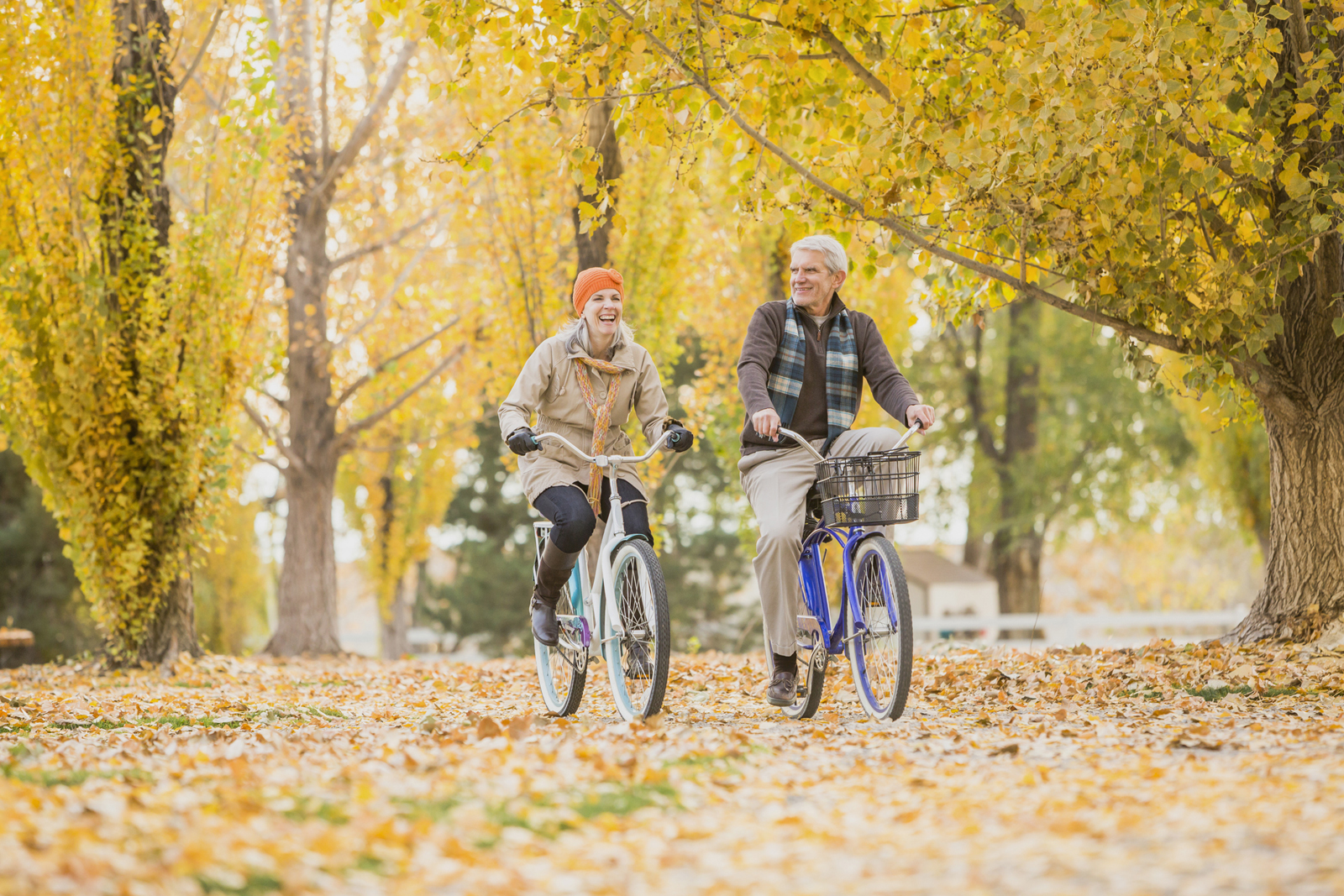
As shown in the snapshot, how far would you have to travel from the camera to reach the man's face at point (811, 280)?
5414mm

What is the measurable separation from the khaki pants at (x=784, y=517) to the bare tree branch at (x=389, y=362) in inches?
379

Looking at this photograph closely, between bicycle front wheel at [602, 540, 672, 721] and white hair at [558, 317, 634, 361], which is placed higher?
white hair at [558, 317, 634, 361]

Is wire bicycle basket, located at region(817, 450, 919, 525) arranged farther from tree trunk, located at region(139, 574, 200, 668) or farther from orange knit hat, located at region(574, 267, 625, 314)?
tree trunk, located at region(139, 574, 200, 668)

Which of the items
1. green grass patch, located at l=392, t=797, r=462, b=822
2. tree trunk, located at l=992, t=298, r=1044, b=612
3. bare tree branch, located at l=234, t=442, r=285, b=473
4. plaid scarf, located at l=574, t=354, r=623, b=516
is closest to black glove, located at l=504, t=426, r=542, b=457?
plaid scarf, located at l=574, t=354, r=623, b=516

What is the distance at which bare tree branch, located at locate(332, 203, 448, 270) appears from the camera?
14047 millimetres

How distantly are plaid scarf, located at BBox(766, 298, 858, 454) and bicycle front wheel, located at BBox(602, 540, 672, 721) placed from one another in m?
0.94

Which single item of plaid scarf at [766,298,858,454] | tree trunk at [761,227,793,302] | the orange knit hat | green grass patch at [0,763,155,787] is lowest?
green grass patch at [0,763,155,787]

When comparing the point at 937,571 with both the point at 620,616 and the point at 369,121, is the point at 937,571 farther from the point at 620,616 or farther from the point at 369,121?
the point at 620,616

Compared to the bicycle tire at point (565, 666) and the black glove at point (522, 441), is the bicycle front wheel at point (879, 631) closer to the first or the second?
the bicycle tire at point (565, 666)

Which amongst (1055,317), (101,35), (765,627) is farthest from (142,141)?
(1055,317)

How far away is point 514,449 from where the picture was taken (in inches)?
197

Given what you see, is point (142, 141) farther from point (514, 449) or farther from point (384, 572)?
point (384, 572)

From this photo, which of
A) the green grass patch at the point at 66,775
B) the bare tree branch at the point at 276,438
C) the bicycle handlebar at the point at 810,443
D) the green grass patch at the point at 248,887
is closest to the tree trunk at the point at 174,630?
the bare tree branch at the point at 276,438

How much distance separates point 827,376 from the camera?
5.41 meters
